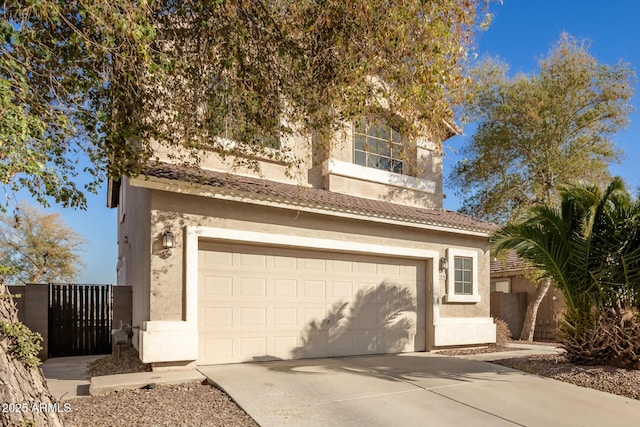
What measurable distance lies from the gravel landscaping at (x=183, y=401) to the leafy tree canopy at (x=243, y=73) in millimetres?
2999

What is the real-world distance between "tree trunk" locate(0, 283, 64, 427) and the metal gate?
934 cm

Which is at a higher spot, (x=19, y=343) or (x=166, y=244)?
(x=166, y=244)

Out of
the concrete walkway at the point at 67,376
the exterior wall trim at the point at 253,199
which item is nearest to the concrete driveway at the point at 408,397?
the concrete walkway at the point at 67,376

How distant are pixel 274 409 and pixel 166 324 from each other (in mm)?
2969

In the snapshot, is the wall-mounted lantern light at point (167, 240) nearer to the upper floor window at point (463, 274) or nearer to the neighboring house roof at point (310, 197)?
the neighboring house roof at point (310, 197)

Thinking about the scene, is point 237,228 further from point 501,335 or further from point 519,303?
point 519,303

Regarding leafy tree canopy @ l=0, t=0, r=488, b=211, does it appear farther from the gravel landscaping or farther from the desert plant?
the desert plant

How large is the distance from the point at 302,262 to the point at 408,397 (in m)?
3.97

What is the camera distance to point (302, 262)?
10.1 m

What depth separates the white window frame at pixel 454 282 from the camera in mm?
11945

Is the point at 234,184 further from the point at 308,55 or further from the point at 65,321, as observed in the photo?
the point at 65,321

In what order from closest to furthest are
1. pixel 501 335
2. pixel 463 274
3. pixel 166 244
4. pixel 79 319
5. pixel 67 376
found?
1. pixel 166 244
2. pixel 67 376
3. pixel 463 274
4. pixel 79 319
5. pixel 501 335

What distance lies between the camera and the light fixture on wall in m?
8.16

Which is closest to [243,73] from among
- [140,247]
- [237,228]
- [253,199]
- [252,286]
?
[253,199]
